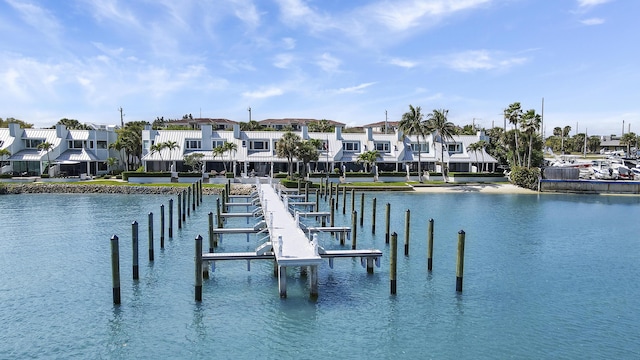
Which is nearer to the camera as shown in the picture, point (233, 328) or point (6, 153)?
point (233, 328)

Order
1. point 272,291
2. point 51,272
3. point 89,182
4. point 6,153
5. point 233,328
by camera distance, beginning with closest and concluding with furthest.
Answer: point 233,328, point 272,291, point 51,272, point 89,182, point 6,153

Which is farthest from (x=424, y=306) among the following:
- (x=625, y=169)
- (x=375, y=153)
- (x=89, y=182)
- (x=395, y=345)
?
(x=625, y=169)

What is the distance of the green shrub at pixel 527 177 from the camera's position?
70000 mm

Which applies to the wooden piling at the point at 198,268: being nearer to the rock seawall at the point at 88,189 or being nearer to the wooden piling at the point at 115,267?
the wooden piling at the point at 115,267

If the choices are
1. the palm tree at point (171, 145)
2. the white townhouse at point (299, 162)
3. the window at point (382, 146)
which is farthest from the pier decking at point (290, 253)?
the window at point (382, 146)

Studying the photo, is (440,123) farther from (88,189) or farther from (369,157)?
(88,189)

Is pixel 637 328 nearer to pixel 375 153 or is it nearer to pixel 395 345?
pixel 395 345

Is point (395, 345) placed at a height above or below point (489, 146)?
below

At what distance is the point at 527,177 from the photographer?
70438 mm

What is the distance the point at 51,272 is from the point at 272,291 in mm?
12101

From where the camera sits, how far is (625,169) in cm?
8175

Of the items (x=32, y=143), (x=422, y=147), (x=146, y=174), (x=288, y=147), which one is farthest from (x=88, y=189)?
(x=422, y=147)

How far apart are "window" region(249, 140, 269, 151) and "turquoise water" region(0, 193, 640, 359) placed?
38304mm

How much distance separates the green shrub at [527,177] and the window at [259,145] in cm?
3685
